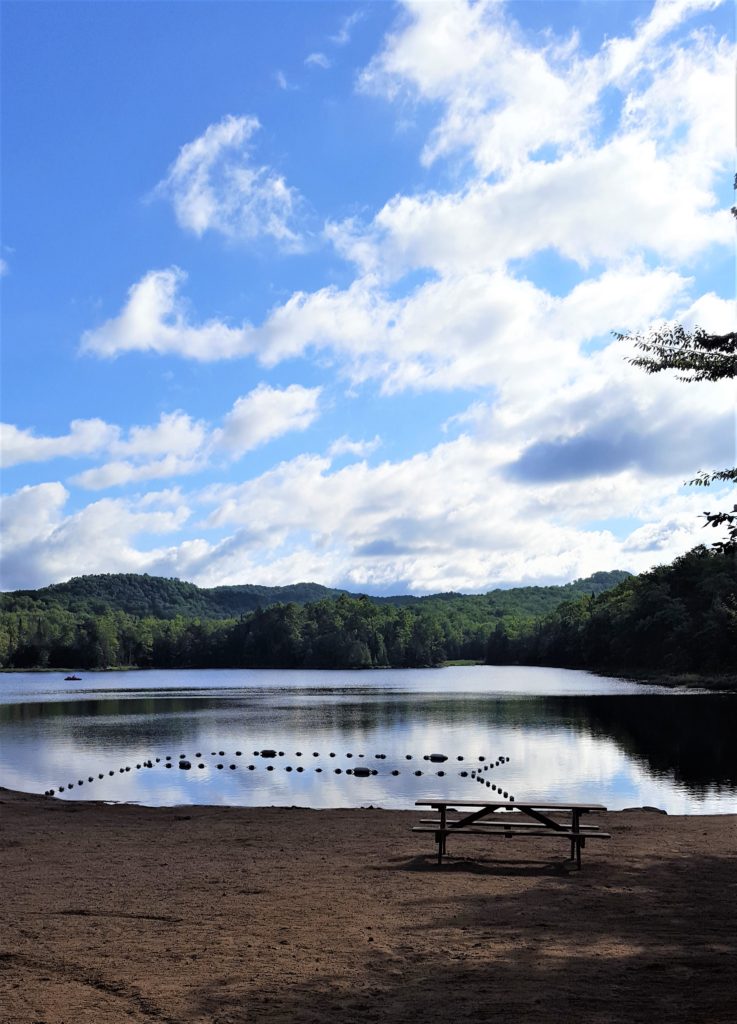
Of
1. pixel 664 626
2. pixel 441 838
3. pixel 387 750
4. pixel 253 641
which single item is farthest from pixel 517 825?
pixel 253 641

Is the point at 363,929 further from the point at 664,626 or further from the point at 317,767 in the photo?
the point at 664,626

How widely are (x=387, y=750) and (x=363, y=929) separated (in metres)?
27.2

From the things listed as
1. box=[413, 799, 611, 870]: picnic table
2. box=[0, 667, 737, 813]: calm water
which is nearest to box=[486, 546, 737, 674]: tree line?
box=[0, 667, 737, 813]: calm water

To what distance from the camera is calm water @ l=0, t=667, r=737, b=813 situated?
25578 millimetres

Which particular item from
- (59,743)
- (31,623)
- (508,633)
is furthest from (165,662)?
(59,743)

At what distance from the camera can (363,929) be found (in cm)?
940

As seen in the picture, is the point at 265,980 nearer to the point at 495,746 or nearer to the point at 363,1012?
the point at 363,1012

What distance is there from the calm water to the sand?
350 inches

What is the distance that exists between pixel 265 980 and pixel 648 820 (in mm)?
Answer: 12742

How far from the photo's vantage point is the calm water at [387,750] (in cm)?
2558

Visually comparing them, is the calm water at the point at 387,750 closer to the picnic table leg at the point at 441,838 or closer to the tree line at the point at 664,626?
the picnic table leg at the point at 441,838

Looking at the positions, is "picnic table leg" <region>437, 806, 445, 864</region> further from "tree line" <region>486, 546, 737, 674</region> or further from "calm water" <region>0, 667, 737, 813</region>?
"tree line" <region>486, 546, 737, 674</region>

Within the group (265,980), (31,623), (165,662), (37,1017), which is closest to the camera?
(37,1017)

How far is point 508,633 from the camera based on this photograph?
18550 centimetres
